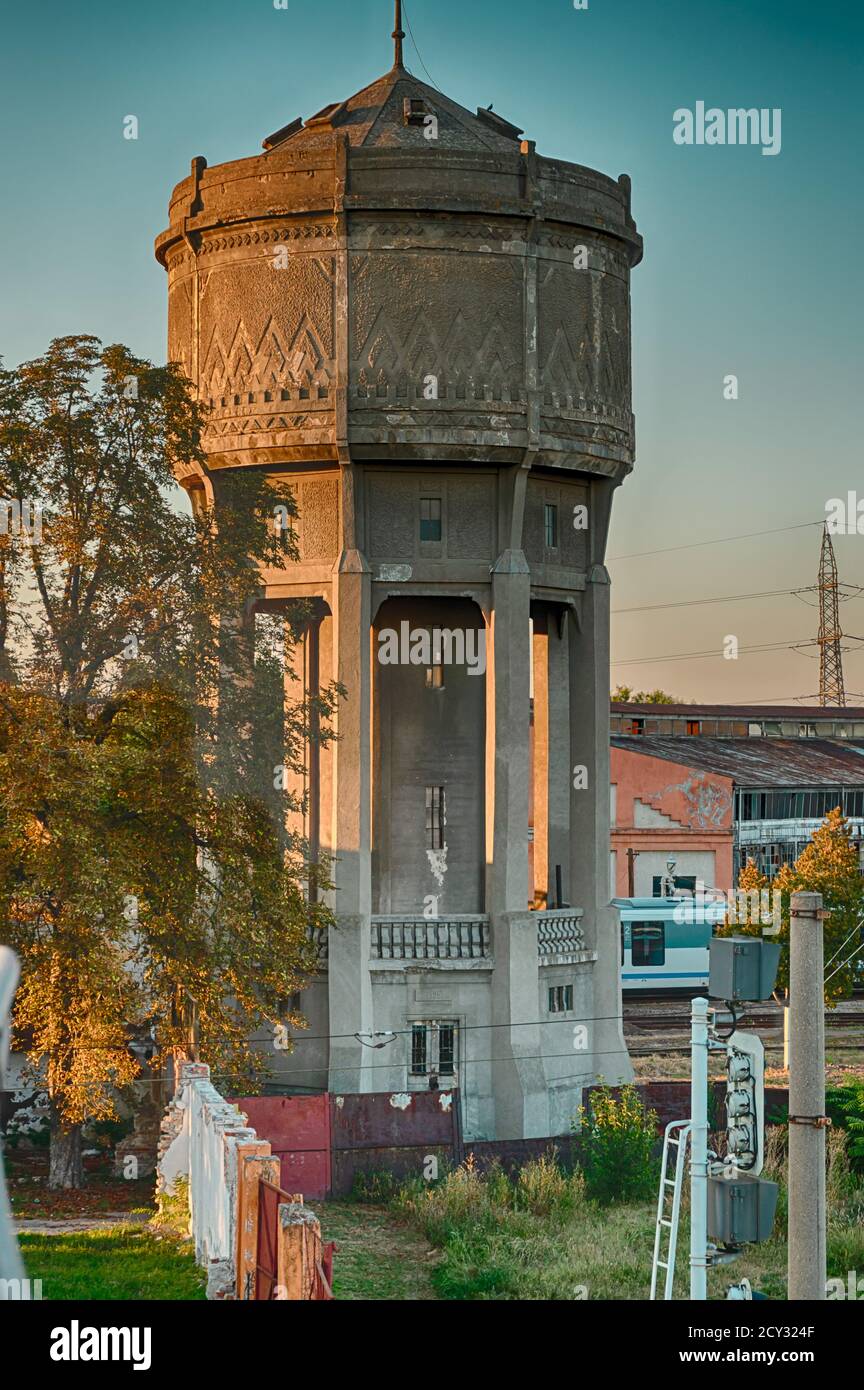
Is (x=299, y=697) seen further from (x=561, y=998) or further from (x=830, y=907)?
(x=830, y=907)

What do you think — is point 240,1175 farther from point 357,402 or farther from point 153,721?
point 357,402

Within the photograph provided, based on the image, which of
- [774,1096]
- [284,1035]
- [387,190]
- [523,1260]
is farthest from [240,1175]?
[387,190]

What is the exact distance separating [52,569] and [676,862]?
33.1 m

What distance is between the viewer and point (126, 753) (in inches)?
949

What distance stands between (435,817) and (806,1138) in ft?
73.7

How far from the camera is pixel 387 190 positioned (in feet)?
102

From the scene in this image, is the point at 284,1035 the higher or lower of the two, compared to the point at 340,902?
lower

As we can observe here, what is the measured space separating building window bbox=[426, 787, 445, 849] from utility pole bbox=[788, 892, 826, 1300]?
22.3 m

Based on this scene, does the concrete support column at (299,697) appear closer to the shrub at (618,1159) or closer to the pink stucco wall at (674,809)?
the shrub at (618,1159)

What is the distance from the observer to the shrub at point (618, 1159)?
2828 cm

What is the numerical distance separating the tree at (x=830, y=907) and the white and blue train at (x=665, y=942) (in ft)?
8.44

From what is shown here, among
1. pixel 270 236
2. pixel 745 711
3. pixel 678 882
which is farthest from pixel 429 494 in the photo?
pixel 745 711

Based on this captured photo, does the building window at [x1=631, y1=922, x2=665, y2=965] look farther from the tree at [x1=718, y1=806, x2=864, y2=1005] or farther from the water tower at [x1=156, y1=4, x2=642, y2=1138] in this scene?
the water tower at [x1=156, y1=4, x2=642, y2=1138]

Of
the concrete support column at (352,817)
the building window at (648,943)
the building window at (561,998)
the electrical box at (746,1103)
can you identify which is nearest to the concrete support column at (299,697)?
the concrete support column at (352,817)
